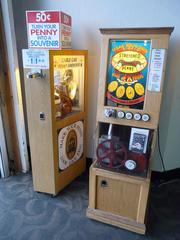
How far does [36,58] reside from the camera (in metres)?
1.61

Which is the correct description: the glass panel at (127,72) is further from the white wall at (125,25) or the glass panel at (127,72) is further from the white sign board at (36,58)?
the white wall at (125,25)

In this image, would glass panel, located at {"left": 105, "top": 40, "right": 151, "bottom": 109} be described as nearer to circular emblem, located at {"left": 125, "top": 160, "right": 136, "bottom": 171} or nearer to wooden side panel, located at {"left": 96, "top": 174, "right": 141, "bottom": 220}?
circular emblem, located at {"left": 125, "top": 160, "right": 136, "bottom": 171}

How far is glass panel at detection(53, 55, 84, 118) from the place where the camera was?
1.88 metres

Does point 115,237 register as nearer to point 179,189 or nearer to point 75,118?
Answer: point 179,189

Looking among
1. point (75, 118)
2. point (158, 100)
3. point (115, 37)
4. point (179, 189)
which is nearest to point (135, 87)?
point (158, 100)

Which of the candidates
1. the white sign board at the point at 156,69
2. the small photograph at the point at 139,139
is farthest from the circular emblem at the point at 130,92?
the small photograph at the point at 139,139

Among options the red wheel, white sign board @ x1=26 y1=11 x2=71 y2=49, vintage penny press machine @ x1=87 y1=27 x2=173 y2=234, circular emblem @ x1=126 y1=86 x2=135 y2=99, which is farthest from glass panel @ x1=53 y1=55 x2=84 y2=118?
circular emblem @ x1=126 y1=86 x2=135 y2=99

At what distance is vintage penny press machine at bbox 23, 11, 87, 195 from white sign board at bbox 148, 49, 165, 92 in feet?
2.58

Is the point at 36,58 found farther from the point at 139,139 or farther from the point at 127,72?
the point at 139,139

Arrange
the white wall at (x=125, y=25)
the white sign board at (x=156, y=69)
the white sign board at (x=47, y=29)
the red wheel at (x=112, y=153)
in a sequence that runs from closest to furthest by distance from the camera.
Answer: the white sign board at (x=156, y=69), the red wheel at (x=112, y=153), the white sign board at (x=47, y=29), the white wall at (x=125, y=25)

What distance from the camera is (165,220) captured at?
71.0 inches

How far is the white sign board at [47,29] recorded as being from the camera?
1664 mm

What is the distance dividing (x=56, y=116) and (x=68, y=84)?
423 millimetres

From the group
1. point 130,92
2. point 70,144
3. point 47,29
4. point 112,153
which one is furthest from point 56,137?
point 47,29
